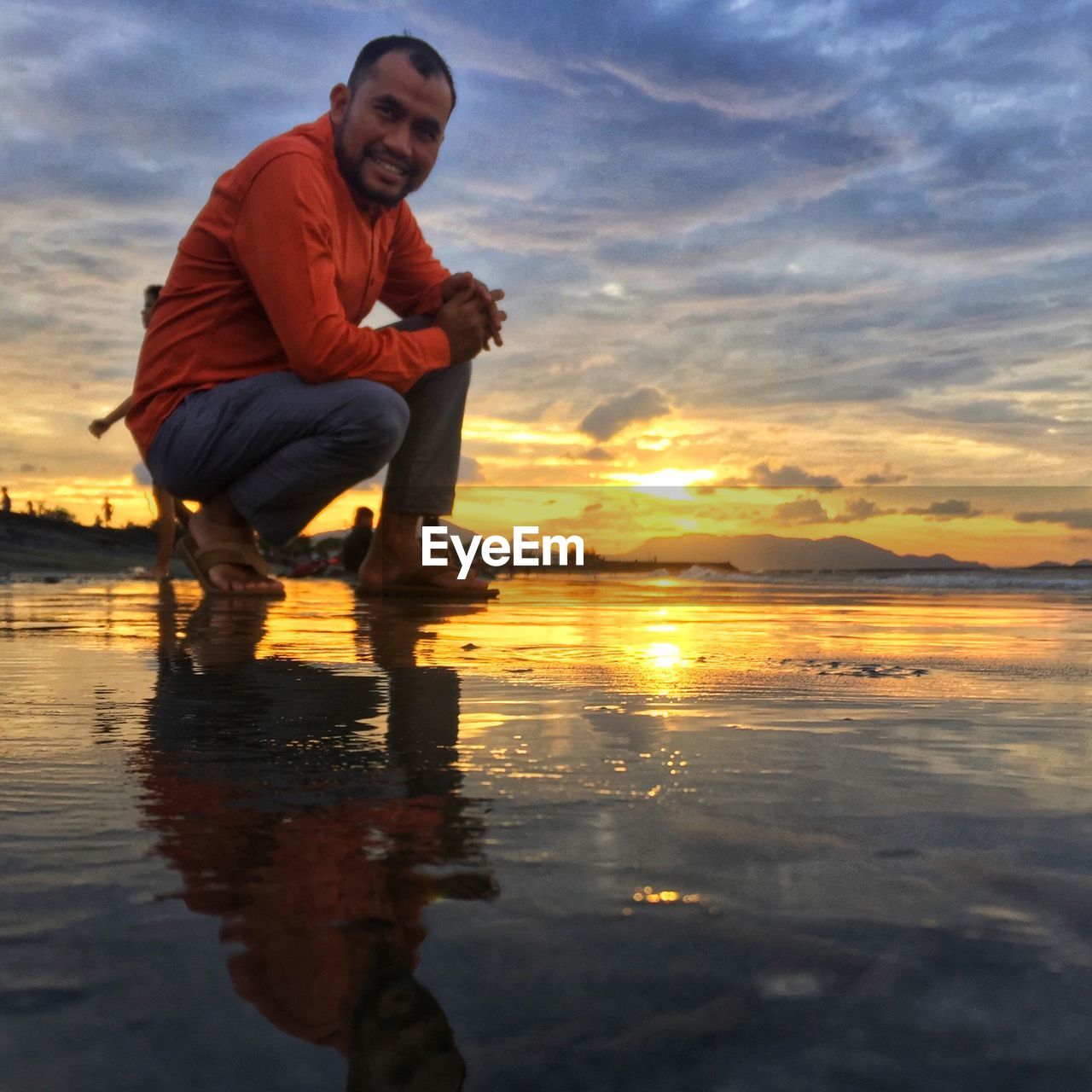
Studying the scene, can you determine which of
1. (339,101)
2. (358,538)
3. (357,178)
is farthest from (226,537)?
(358,538)

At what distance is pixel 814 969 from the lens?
630 millimetres

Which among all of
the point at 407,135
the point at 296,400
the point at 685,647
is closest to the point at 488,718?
the point at 685,647

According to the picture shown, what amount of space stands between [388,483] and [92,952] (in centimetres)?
408

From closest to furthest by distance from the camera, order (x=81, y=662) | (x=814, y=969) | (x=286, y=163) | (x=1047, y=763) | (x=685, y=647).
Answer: (x=814, y=969), (x=1047, y=763), (x=81, y=662), (x=685, y=647), (x=286, y=163)

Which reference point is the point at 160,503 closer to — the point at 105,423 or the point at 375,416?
the point at 105,423

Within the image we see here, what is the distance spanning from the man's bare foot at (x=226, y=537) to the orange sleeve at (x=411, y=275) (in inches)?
41.1

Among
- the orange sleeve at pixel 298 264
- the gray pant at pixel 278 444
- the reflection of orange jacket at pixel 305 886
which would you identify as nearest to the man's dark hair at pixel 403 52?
the orange sleeve at pixel 298 264

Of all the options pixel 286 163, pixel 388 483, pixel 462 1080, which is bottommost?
pixel 462 1080

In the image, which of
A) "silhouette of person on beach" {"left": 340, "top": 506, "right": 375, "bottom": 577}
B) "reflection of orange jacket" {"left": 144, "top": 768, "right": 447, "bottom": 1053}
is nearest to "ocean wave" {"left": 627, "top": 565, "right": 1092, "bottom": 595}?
"silhouette of person on beach" {"left": 340, "top": 506, "right": 375, "bottom": 577}

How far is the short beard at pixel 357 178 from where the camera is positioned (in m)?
3.80

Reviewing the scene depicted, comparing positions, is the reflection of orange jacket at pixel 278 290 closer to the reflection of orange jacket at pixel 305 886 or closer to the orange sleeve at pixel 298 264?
the orange sleeve at pixel 298 264

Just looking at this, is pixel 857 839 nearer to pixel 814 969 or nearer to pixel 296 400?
pixel 814 969

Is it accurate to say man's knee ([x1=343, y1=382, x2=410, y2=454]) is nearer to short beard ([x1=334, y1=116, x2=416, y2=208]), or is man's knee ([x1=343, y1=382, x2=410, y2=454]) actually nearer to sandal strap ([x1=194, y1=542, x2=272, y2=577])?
short beard ([x1=334, y1=116, x2=416, y2=208])

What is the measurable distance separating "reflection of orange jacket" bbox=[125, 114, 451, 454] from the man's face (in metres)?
0.07
